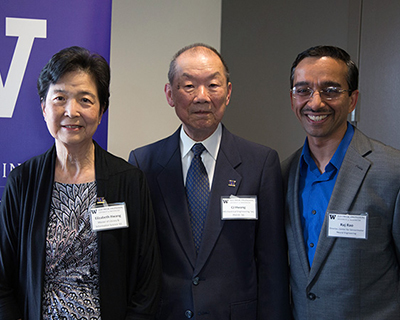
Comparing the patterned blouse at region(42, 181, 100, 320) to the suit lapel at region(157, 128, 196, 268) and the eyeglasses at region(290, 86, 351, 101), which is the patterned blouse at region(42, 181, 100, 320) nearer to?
the suit lapel at region(157, 128, 196, 268)

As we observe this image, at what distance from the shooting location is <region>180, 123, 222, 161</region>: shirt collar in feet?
6.75

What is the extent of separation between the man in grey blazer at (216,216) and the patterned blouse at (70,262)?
0.36 meters

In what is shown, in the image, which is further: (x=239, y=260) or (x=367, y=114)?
(x=367, y=114)

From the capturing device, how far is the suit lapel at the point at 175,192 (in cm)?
190

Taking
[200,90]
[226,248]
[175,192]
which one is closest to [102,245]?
[175,192]

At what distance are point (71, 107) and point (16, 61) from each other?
1039 millimetres

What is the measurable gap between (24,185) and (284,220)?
124 cm

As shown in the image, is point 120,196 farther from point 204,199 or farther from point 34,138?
point 34,138

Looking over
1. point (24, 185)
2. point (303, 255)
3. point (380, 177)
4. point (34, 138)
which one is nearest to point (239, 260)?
point (303, 255)

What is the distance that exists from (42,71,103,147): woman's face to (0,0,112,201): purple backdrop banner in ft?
2.81

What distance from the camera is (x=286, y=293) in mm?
1982

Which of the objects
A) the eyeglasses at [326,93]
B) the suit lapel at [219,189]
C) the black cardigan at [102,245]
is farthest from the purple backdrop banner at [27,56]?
the eyeglasses at [326,93]

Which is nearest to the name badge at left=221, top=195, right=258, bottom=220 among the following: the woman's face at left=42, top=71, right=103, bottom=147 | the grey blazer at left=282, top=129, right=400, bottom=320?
the grey blazer at left=282, top=129, right=400, bottom=320

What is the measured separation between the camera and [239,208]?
1.91 meters
